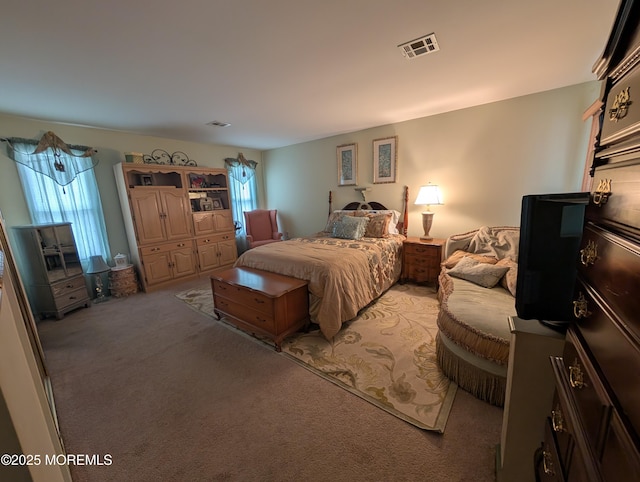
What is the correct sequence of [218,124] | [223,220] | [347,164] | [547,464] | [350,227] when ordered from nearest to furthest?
[547,464]
[218,124]
[350,227]
[347,164]
[223,220]

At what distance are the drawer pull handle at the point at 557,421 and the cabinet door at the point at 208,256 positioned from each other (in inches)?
182

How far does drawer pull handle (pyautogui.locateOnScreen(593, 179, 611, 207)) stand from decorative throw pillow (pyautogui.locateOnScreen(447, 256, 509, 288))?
5.87ft

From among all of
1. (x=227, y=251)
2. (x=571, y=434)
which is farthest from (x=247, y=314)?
(x=227, y=251)

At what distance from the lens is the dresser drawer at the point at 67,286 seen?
2955mm

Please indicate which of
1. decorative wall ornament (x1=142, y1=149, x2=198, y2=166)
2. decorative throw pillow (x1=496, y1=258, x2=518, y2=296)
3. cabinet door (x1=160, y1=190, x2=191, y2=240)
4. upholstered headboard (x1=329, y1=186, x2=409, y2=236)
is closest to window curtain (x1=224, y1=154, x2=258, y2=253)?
decorative wall ornament (x1=142, y1=149, x2=198, y2=166)

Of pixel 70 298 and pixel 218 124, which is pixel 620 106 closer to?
pixel 218 124

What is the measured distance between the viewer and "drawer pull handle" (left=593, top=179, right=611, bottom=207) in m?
0.65

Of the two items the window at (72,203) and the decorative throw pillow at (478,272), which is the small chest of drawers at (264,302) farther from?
the window at (72,203)

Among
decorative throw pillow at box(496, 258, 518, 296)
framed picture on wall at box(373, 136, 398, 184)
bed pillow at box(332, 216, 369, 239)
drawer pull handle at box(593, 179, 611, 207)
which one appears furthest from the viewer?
framed picture on wall at box(373, 136, 398, 184)

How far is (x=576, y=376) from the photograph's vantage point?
674 millimetres

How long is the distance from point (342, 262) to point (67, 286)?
3.43 metres

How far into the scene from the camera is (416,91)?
2.65m

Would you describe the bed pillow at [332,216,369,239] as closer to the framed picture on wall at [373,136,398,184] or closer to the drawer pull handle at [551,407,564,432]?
the framed picture on wall at [373,136,398,184]

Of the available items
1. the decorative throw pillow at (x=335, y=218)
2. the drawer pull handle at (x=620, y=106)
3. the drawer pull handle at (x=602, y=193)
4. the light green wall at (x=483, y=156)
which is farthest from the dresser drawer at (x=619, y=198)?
the decorative throw pillow at (x=335, y=218)
